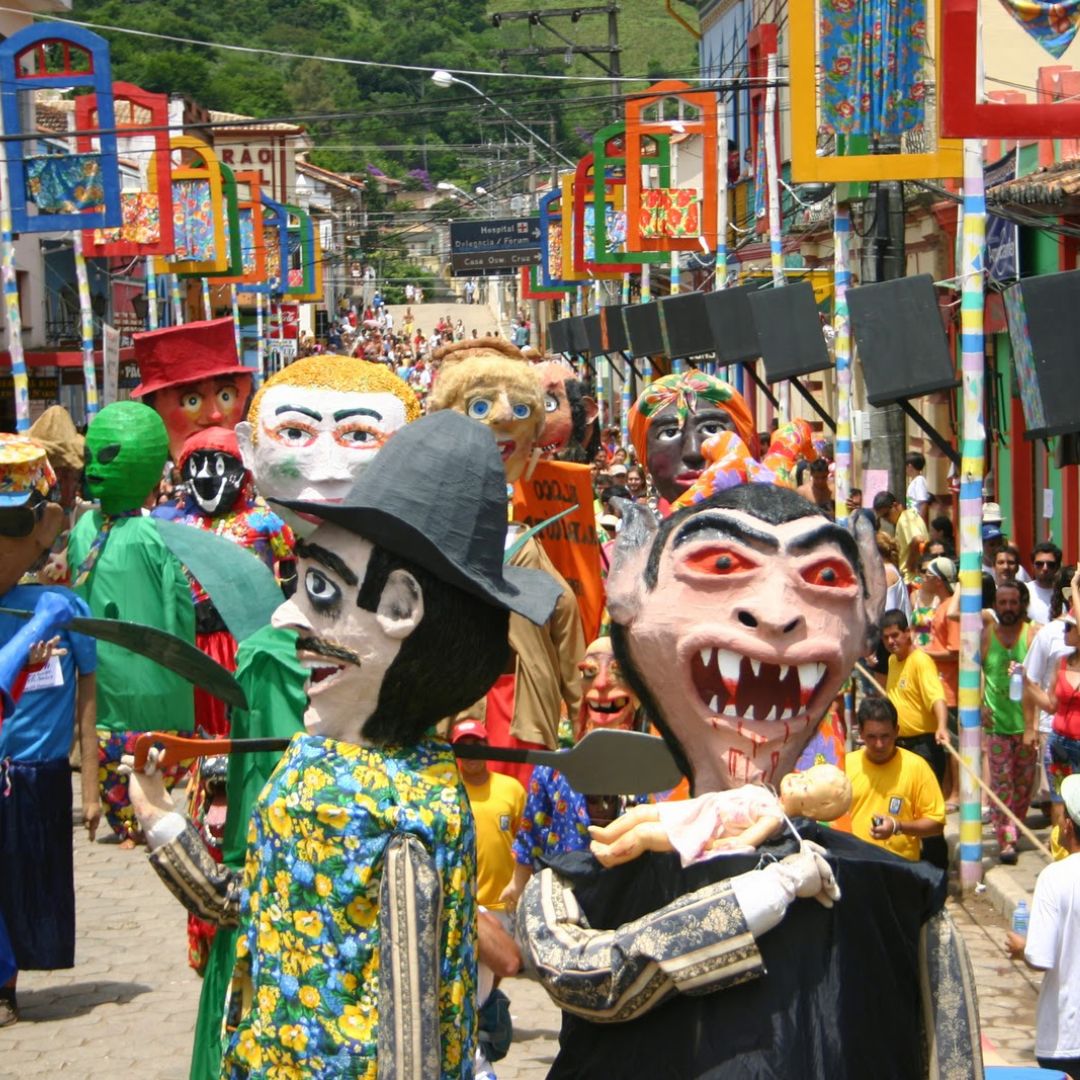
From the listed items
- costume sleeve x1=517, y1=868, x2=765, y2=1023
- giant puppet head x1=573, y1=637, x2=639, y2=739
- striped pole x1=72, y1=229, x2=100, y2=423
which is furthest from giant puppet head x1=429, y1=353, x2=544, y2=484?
striped pole x1=72, y1=229, x2=100, y2=423

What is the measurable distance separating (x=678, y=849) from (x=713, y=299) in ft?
36.2

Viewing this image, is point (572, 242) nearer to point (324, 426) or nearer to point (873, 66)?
point (873, 66)

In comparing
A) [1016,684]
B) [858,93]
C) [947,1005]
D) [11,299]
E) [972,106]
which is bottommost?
[1016,684]

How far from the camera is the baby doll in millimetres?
3549

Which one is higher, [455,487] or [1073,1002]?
[455,487]

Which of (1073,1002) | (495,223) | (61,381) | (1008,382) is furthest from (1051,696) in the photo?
(495,223)

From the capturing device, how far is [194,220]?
28438 mm

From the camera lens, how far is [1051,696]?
8.88 m

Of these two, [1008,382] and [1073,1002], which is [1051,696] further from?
[1008,382]

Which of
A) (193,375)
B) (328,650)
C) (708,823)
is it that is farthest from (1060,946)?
(193,375)

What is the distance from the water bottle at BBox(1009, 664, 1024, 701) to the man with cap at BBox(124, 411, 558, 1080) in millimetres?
6309

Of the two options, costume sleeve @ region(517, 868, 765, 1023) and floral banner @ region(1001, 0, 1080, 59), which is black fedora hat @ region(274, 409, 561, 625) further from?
floral banner @ region(1001, 0, 1080, 59)

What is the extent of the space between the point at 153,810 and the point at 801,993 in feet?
4.42

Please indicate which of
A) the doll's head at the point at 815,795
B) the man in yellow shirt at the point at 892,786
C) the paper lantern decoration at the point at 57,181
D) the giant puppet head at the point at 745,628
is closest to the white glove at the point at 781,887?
the doll's head at the point at 815,795
